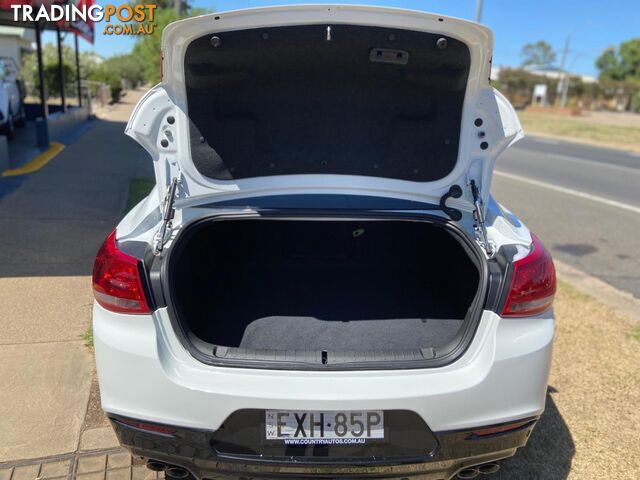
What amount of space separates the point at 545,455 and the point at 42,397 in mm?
2743

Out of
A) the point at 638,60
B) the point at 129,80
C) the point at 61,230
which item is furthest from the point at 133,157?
the point at 638,60

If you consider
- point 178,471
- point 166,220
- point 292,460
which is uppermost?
point 166,220

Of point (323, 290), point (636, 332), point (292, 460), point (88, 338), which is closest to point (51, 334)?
point (88, 338)

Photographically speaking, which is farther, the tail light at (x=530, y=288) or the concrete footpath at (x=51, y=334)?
the concrete footpath at (x=51, y=334)

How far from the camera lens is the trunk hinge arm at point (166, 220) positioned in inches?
87.4

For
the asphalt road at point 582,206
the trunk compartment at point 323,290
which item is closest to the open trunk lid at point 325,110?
the trunk compartment at point 323,290

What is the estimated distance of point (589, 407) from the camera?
3.29 m

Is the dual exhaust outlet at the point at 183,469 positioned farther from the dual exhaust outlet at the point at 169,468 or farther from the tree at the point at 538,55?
the tree at the point at 538,55

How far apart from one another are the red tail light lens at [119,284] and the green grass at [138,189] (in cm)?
496

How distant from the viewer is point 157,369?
200 centimetres

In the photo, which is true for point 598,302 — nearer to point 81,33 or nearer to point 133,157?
point 133,157

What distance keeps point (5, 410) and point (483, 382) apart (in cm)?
251

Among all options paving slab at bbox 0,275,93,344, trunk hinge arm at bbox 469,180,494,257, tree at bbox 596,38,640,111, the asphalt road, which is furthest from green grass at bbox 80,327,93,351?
tree at bbox 596,38,640,111

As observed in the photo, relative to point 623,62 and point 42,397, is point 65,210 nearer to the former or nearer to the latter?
point 42,397
